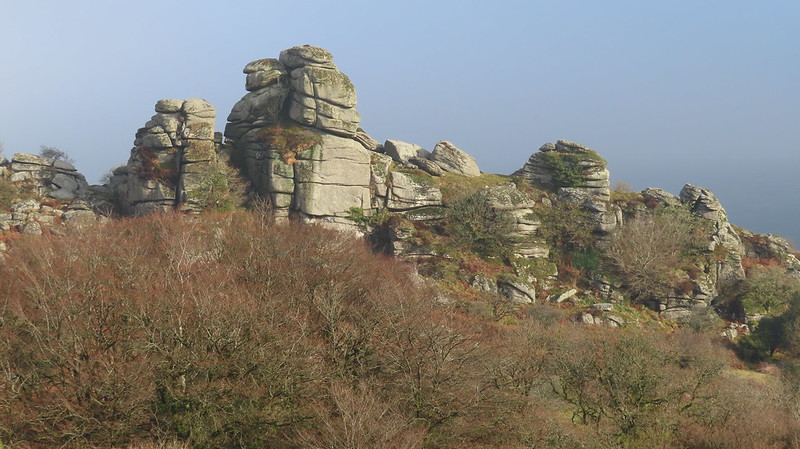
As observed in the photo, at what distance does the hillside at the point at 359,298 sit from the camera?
1004 inches

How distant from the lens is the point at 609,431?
30891 mm

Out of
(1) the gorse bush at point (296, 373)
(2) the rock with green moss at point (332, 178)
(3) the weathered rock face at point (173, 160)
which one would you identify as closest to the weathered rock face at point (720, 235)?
(1) the gorse bush at point (296, 373)

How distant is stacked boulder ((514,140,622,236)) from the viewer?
63.9m

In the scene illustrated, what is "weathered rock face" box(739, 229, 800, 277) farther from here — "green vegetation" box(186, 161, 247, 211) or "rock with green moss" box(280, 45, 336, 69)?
"green vegetation" box(186, 161, 247, 211)

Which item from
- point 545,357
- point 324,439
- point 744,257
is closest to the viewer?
point 324,439

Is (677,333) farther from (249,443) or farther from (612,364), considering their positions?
(249,443)

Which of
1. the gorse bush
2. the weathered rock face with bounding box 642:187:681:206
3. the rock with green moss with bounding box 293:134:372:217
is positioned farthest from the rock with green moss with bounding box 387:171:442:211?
the weathered rock face with bounding box 642:187:681:206

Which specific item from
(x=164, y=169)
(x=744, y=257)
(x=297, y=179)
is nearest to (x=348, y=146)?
(x=297, y=179)

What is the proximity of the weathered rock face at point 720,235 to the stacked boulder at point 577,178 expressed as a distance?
975 cm

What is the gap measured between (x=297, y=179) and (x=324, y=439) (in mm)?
37207

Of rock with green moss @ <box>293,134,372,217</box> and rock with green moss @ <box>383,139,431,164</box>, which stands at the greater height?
rock with green moss @ <box>383,139,431,164</box>

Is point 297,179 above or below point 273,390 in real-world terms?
above

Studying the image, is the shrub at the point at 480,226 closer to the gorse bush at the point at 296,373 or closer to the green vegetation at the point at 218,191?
the green vegetation at the point at 218,191

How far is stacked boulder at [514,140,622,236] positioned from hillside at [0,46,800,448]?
248 millimetres
